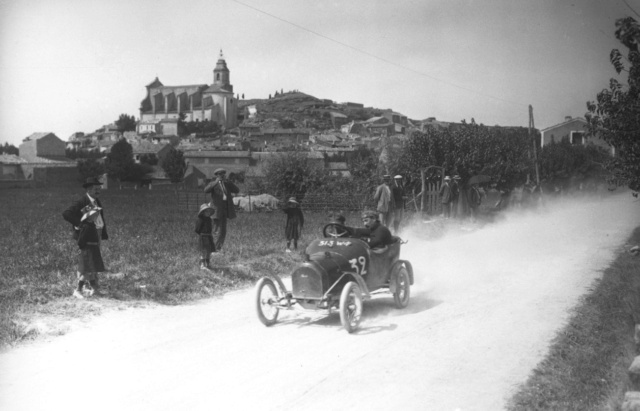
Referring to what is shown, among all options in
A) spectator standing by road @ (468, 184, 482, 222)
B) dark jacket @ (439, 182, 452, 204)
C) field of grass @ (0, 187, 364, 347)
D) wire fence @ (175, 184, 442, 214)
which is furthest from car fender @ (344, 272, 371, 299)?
wire fence @ (175, 184, 442, 214)

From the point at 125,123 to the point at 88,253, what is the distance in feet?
614

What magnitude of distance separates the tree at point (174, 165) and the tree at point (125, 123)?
9303 centimetres

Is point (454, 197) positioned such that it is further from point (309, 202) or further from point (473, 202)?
point (309, 202)

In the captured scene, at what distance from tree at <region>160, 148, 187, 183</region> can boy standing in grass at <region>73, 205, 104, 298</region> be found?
90.5m

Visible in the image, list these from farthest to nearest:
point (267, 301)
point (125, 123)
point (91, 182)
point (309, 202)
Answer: point (125, 123) → point (309, 202) → point (91, 182) → point (267, 301)

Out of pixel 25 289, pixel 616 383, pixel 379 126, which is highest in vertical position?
pixel 379 126

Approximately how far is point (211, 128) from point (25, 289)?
16572 centimetres

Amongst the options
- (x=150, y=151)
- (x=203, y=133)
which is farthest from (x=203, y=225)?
(x=203, y=133)

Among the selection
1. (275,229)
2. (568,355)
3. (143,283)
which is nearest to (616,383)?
(568,355)

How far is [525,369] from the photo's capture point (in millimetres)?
7098

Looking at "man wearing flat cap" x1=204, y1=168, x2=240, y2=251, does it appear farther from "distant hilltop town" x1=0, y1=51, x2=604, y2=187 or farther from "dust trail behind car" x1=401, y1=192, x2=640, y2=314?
"distant hilltop town" x1=0, y1=51, x2=604, y2=187

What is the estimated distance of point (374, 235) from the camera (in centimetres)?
1041

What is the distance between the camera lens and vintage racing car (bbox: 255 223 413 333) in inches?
352

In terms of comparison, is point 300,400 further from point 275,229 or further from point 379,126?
point 379,126
